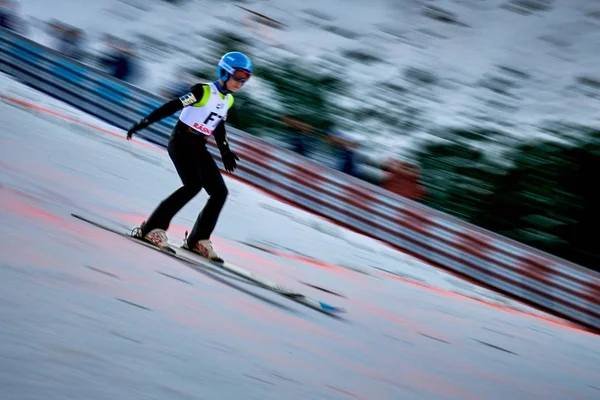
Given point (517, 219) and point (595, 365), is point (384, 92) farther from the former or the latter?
point (595, 365)

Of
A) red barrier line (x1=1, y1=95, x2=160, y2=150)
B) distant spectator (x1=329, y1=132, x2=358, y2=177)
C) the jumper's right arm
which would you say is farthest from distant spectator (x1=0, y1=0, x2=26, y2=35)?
the jumper's right arm

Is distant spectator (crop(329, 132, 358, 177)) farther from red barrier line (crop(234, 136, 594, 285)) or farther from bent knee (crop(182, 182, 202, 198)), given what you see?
bent knee (crop(182, 182, 202, 198))

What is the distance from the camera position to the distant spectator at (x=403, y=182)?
48.2 ft

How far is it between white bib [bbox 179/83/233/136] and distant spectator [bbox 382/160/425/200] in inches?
306

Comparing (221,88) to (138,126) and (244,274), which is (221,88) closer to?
(138,126)

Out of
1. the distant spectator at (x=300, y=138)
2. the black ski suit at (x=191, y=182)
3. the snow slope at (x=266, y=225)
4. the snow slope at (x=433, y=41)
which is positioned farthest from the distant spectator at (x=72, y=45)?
the snow slope at (x=433, y=41)

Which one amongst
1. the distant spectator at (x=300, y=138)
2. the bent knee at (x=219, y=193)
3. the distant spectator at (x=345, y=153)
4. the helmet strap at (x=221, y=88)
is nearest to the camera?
the helmet strap at (x=221, y=88)

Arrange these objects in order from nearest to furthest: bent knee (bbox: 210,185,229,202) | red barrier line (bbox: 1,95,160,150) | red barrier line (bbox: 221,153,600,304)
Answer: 1. bent knee (bbox: 210,185,229,202)
2. red barrier line (bbox: 221,153,600,304)
3. red barrier line (bbox: 1,95,160,150)

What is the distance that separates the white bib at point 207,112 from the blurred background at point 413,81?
7.89m

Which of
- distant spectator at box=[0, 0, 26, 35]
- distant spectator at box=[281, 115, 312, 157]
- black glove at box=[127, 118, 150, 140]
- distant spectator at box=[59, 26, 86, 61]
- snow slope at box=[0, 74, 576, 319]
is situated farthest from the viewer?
distant spectator at box=[0, 0, 26, 35]

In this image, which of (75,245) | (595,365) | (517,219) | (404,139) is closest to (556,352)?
(595,365)

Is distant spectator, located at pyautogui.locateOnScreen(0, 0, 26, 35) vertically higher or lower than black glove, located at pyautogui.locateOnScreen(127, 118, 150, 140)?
higher

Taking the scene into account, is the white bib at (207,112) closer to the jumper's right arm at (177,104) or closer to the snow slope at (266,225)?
the jumper's right arm at (177,104)

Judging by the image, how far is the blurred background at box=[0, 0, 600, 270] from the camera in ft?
54.9
